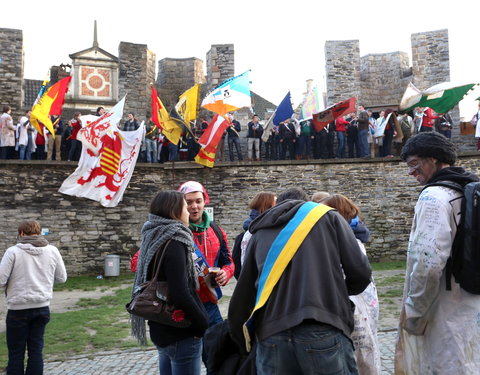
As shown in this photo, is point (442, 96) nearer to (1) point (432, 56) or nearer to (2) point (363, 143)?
(2) point (363, 143)

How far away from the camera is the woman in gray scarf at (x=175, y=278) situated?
3.03 metres

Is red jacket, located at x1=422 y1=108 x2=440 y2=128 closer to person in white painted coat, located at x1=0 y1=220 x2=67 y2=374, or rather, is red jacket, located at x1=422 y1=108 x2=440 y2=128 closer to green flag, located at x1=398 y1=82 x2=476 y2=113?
green flag, located at x1=398 y1=82 x2=476 y2=113

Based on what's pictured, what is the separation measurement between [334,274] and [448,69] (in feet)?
59.7

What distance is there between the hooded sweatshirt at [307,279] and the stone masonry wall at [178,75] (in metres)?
19.6

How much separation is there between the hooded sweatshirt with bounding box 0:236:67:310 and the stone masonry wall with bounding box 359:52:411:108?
17950mm

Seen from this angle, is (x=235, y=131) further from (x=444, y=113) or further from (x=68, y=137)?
(x=444, y=113)

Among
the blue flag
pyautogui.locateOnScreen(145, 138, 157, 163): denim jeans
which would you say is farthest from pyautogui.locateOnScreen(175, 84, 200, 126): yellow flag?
the blue flag

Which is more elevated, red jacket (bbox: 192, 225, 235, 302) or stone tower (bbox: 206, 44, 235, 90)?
stone tower (bbox: 206, 44, 235, 90)

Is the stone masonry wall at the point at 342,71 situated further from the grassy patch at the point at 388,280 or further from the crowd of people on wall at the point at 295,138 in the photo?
the grassy patch at the point at 388,280

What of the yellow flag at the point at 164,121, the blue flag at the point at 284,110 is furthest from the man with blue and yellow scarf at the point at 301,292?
the yellow flag at the point at 164,121

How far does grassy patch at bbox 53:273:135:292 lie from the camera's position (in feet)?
41.4

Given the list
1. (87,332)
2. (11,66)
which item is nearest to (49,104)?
(11,66)

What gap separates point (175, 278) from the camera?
3.02m

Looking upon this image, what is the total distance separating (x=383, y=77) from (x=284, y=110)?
8.33 meters
